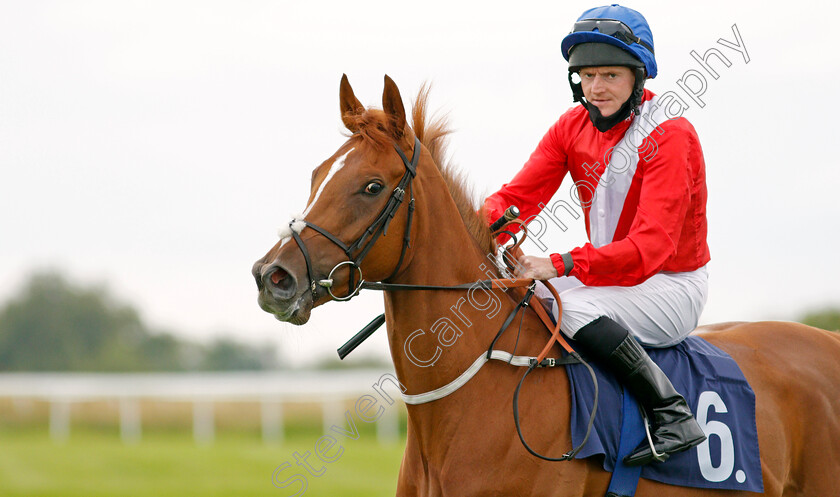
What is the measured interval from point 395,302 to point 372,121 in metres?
0.72

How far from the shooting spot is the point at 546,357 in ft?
11.6

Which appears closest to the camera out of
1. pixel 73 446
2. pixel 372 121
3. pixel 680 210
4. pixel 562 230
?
pixel 372 121

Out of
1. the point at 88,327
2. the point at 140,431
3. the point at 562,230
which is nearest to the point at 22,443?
the point at 140,431

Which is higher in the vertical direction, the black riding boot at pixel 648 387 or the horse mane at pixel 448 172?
the horse mane at pixel 448 172

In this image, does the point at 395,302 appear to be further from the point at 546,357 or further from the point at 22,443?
the point at 22,443

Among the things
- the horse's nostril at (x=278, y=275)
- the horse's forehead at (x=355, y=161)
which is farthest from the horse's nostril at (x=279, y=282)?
the horse's forehead at (x=355, y=161)

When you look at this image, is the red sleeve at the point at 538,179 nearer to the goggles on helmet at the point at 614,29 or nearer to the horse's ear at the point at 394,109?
the goggles on helmet at the point at 614,29

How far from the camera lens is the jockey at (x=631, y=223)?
3.52 metres

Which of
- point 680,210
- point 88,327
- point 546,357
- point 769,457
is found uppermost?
point 680,210

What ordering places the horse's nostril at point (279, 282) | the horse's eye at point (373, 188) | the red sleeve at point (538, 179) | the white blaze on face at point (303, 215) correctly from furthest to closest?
the red sleeve at point (538, 179), the horse's eye at point (373, 188), the white blaze on face at point (303, 215), the horse's nostril at point (279, 282)

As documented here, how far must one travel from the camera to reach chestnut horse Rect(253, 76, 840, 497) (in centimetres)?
316

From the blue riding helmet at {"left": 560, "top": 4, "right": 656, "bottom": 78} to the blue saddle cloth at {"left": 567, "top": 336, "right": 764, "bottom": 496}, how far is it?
1.33 meters

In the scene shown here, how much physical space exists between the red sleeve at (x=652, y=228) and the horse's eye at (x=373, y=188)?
86cm

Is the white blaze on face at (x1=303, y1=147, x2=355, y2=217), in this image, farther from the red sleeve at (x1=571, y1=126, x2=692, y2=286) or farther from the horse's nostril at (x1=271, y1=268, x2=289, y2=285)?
the red sleeve at (x1=571, y1=126, x2=692, y2=286)
